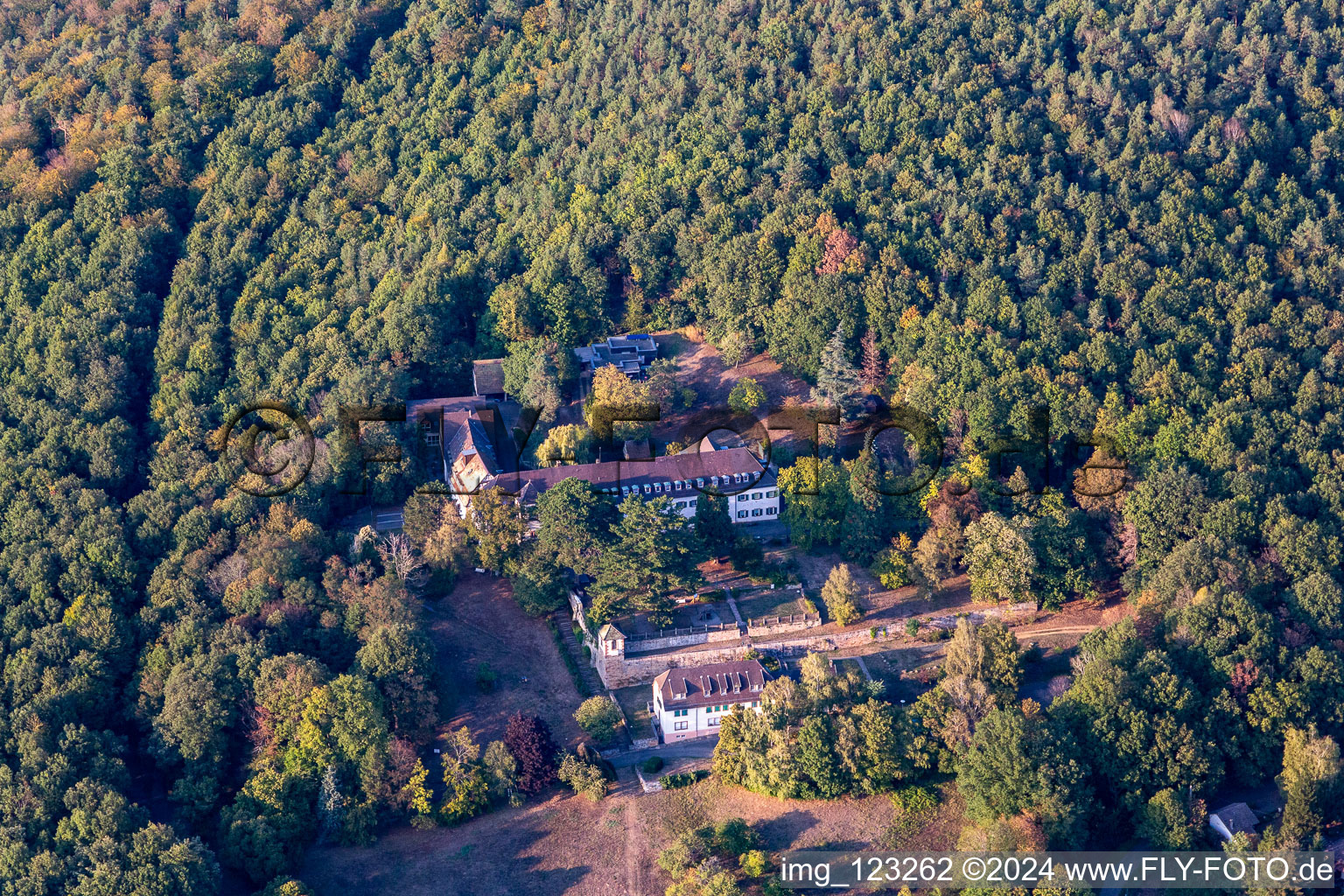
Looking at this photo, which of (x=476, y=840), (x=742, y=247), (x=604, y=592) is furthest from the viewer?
(x=742, y=247)

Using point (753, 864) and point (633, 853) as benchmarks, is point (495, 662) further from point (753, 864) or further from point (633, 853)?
point (753, 864)

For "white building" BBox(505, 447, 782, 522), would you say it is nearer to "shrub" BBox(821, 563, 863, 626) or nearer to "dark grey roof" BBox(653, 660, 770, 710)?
"shrub" BBox(821, 563, 863, 626)

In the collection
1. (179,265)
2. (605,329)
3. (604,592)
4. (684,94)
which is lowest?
(604,592)

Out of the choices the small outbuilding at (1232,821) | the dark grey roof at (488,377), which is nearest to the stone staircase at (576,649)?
the dark grey roof at (488,377)

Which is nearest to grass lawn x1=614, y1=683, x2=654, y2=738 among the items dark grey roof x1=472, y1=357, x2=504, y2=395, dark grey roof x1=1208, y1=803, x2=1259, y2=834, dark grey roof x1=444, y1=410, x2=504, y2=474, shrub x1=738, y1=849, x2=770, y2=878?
shrub x1=738, y1=849, x2=770, y2=878

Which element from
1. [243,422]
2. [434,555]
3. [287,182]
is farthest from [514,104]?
[434,555]

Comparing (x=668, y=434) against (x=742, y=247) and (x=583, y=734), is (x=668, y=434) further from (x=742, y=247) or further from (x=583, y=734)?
(x=583, y=734)
